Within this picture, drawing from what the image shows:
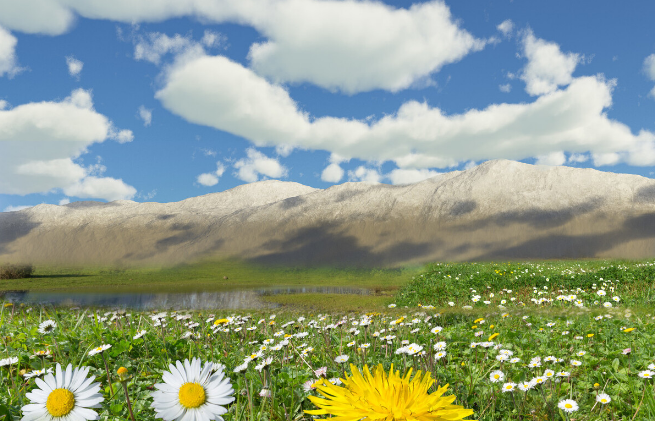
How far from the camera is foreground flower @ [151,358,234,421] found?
135 cm

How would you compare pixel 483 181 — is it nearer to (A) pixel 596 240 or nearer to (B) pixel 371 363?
(A) pixel 596 240

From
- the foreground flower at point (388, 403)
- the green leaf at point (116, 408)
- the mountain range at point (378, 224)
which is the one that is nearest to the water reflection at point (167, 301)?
the green leaf at point (116, 408)

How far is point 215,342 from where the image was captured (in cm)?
514

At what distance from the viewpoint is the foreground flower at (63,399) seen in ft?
4.83

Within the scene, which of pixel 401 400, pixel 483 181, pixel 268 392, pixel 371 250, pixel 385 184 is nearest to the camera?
pixel 401 400

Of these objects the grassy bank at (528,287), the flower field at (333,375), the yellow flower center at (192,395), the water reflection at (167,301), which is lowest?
the water reflection at (167,301)

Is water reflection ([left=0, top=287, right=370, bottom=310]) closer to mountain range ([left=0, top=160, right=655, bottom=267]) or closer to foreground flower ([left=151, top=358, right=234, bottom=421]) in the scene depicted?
foreground flower ([left=151, top=358, right=234, bottom=421])

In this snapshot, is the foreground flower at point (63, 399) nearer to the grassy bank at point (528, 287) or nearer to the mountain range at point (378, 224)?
the grassy bank at point (528, 287)

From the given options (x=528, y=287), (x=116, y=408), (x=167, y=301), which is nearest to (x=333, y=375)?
(x=116, y=408)

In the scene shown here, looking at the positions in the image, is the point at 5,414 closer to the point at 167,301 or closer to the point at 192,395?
the point at 192,395

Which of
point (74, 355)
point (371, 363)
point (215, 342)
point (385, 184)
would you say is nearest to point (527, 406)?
point (371, 363)

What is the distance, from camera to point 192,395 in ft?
4.50

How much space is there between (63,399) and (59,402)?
0.6 inches

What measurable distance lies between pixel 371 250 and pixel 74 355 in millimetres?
107690
